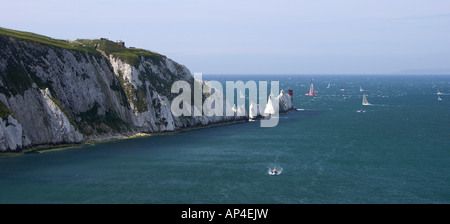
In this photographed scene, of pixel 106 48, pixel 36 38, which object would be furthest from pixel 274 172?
pixel 106 48

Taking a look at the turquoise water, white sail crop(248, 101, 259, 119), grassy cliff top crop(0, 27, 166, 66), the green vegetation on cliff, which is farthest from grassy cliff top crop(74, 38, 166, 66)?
white sail crop(248, 101, 259, 119)

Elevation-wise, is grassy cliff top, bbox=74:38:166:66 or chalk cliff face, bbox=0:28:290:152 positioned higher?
grassy cliff top, bbox=74:38:166:66

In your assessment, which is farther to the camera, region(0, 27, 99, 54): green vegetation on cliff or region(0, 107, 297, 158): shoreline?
region(0, 27, 99, 54): green vegetation on cliff

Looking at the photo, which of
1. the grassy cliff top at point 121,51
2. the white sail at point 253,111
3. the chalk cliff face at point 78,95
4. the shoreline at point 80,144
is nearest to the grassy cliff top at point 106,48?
the grassy cliff top at point 121,51

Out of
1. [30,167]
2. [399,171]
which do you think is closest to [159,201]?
[30,167]

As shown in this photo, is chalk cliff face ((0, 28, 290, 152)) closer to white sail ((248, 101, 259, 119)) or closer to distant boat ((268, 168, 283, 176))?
white sail ((248, 101, 259, 119))

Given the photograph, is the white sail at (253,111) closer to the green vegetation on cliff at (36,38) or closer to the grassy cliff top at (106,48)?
the grassy cliff top at (106,48)

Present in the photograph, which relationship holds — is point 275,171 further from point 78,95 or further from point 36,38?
point 36,38
